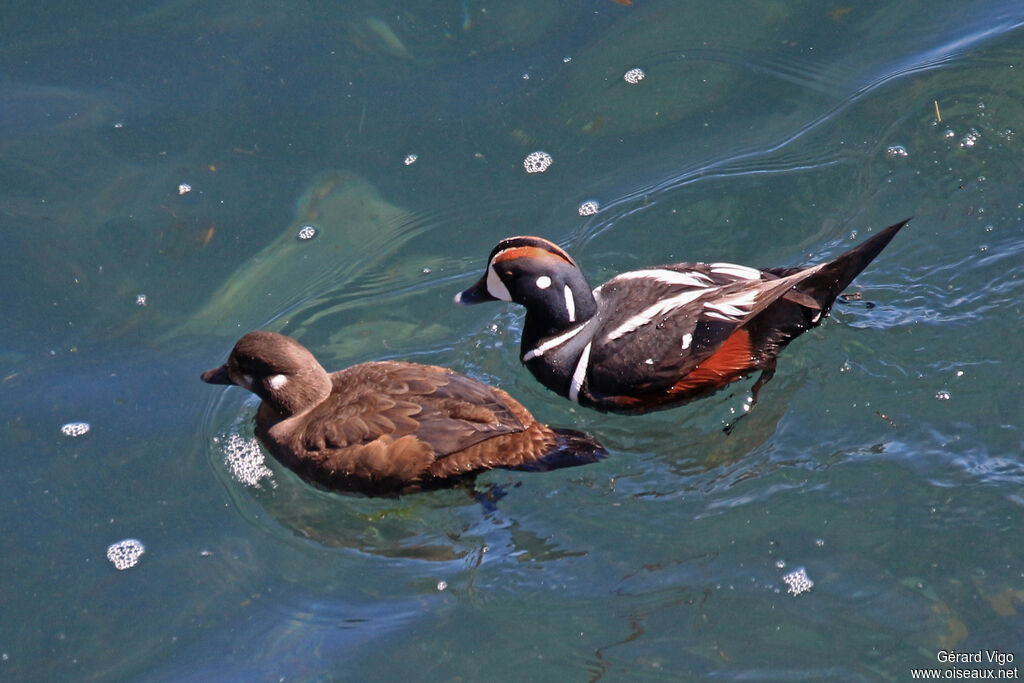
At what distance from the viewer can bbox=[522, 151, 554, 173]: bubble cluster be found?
7.78 m

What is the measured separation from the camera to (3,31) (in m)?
8.20

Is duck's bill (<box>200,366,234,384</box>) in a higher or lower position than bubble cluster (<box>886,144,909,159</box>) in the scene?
lower

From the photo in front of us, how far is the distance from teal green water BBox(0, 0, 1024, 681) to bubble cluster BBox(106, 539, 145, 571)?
0.05 metres

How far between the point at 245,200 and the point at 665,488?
3.79 meters

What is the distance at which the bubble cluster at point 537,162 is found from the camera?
778 centimetres

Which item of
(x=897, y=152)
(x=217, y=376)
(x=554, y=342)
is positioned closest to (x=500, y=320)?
(x=554, y=342)

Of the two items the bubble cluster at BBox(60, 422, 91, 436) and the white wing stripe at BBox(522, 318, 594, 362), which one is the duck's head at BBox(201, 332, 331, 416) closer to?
the bubble cluster at BBox(60, 422, 91, 436)

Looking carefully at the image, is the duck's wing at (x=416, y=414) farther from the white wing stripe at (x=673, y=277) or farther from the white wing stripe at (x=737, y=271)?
the white wing stripe at (x=737, y=271)

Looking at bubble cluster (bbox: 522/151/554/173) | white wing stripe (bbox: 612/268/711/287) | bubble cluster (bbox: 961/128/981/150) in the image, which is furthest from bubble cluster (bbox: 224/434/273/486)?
bubble cluster (bbox: 961/128/981/150)

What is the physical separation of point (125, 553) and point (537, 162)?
4.01 m

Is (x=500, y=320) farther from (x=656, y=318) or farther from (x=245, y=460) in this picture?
(x=245, y=460)

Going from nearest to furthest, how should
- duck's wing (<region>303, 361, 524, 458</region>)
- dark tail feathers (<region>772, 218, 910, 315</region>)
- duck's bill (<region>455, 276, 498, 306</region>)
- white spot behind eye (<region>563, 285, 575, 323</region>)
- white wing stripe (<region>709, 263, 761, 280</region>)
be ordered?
duck's wing (<region>303, 361, 524, 458</region>), dark tail feathers (<region>772, 218, 910, 315</region>), white wing stripe (<region>709, 263, 761, 280</region>), white spot behind eye (<region>563, 285, 575, 323</region>), duck's bill (<region>455, 276, 498, 306</region>)

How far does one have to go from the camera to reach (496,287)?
21.9ft

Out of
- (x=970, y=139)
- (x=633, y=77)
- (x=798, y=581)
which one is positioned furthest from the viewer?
(x=633, y=77)
